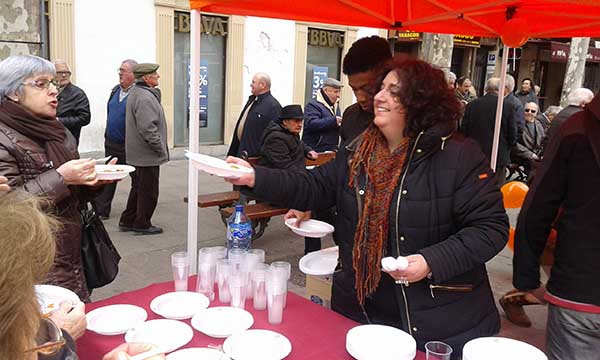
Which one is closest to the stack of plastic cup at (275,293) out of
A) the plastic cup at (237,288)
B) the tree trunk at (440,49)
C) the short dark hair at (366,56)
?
the plastic cup at (237,288)

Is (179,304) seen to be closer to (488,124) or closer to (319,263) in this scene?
(319,263)

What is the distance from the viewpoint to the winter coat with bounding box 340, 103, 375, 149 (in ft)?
10.3

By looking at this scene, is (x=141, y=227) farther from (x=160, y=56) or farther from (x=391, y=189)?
(x=160, y=56)

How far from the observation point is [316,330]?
7.02 ft

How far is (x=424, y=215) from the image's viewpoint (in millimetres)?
2127

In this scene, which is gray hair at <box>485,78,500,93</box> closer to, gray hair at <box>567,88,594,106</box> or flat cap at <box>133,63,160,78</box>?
gray hair at <box>567,88,594,106</box>

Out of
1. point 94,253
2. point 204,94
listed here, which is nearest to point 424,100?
point 94,253

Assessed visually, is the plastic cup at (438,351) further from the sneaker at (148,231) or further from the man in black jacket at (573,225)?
the sneaker at (148,231)

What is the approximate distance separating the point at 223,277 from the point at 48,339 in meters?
1.08

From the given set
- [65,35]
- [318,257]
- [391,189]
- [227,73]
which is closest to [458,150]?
[391,189]

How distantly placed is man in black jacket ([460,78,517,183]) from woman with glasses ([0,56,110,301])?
5714 mm

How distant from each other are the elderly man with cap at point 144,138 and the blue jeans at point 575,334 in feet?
15.3

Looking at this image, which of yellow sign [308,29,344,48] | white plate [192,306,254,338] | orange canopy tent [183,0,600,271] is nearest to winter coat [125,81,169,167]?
orange canopy tent [183,0,600,271]

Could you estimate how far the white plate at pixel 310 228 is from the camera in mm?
3158
